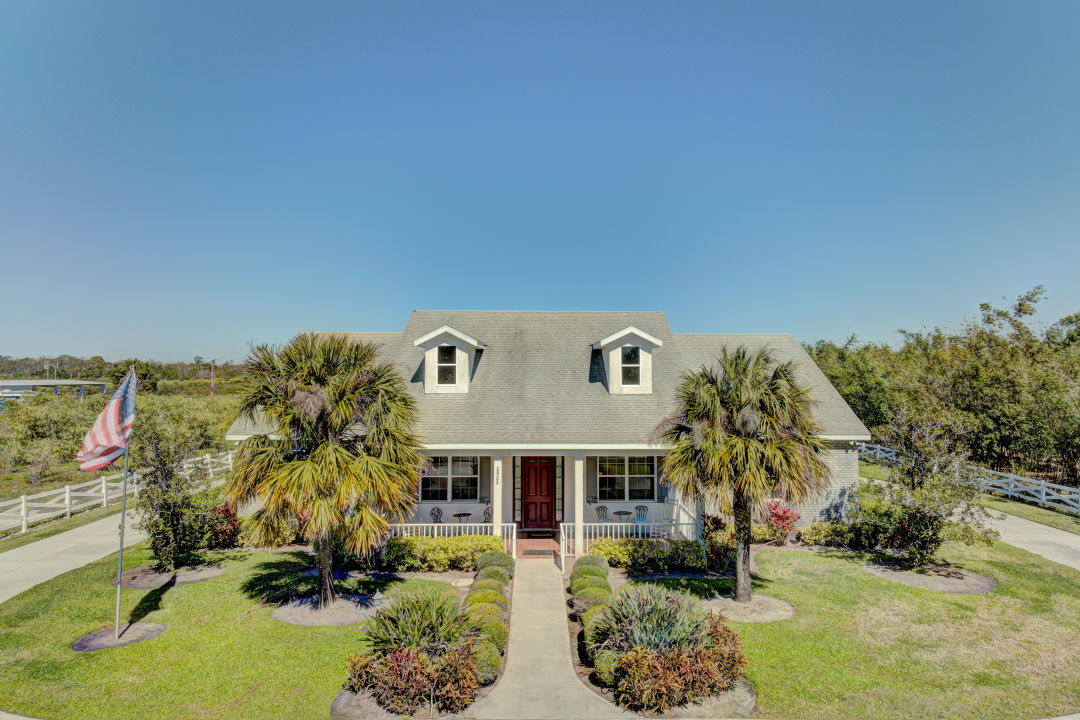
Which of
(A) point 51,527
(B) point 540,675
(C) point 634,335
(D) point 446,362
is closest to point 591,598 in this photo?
(B) point 540,675

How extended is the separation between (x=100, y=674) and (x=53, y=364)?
5887 inches

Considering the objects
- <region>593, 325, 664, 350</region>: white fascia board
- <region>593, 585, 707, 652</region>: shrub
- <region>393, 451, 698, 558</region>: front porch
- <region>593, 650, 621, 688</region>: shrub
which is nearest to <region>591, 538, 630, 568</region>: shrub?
<region>393, 451, 698, 558</region>: front porch

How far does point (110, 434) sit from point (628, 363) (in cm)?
1373

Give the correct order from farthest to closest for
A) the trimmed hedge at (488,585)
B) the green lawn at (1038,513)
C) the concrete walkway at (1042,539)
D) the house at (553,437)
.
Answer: the green lawn at (1038,513), the house at (553,437), the concrete walkway at (1042,539), the trimmed hedge at (488,585)

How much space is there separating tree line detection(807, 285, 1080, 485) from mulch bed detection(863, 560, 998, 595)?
405cm

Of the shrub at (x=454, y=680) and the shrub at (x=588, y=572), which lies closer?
the shrub at (x=454, y=680)

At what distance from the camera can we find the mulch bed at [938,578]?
1298 centimetres

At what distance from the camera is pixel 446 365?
18.3 m

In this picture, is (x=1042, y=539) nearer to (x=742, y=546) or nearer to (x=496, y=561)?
(x=742, y=546)

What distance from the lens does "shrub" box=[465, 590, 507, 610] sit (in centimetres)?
1075

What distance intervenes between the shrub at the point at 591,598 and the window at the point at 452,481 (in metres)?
6.77

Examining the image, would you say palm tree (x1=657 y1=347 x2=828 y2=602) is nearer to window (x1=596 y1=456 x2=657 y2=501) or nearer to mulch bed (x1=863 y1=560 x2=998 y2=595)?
mulch bed (x1=863 y1=560 x2=998 y2=595)

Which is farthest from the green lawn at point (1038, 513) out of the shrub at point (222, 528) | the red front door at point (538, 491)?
the shrub at point (222, 528)

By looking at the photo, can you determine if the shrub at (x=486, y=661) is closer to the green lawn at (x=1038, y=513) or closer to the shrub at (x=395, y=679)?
the shrub at (x=395, y=679)
